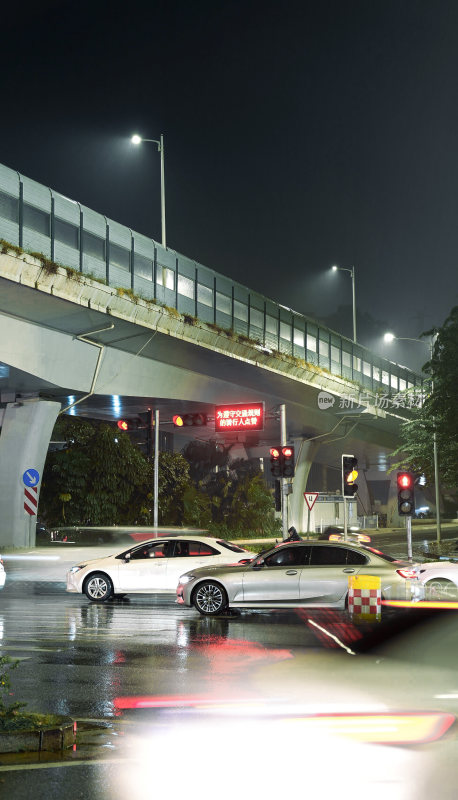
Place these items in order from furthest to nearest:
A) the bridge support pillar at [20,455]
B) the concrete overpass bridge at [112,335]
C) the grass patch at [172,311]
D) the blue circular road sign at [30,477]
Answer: the grass patch at [172,311]
the bridge support pillar at [20,455]
the blue circular road sign at [30,477]
the concrete overpass bridge at [112,335]

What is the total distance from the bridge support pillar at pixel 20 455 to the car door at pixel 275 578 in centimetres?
1655

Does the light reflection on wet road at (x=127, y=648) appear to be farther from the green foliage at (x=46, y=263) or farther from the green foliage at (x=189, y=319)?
the green foliage at (x=189, y=319)

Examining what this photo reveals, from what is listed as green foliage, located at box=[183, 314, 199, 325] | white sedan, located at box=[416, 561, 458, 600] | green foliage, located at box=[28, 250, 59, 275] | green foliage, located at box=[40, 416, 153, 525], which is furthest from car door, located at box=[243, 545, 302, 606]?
green foliage, located at box=[40, 416, 153, 525]

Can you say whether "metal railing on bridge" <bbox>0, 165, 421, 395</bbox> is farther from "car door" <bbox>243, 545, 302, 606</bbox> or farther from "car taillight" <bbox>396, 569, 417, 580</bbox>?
"car taillight" <bbox>396, 569, 417, 580</bbox>

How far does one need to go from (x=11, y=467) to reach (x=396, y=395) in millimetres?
28803

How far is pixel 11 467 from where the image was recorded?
31.0 m

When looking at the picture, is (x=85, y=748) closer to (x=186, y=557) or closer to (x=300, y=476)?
(x=186, y=557)

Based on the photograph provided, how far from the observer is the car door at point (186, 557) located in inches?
722

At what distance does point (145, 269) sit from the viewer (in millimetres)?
31484

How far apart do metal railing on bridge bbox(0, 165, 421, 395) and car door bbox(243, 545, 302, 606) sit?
13.6 m

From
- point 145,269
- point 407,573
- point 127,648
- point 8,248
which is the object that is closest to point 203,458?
point 145,269

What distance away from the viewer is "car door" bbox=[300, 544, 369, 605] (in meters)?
15.1

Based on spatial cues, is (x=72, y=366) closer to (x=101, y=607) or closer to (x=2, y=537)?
(x=2, y=537)

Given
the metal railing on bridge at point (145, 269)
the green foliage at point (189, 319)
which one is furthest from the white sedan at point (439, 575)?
the green foliage at point (189, 319)
